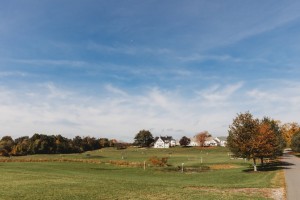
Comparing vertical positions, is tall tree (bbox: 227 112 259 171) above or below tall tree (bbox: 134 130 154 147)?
below

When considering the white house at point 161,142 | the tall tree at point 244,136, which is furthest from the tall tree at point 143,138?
the tall tree at point 244,136

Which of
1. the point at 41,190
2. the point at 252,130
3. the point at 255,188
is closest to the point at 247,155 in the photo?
the point at 252,130

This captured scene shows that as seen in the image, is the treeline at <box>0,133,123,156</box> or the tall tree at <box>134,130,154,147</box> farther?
the tall tree at <box>134,130,154,147</box>

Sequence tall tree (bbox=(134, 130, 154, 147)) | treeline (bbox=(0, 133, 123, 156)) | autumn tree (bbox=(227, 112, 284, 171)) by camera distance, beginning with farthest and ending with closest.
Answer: tall tree (bbox=(134, 130, 154, 147)) < treeline (bbox=(0, 133, 123, 156)) < autumn tree (bbox=(227, 112, 284, 171))

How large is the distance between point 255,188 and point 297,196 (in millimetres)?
4850

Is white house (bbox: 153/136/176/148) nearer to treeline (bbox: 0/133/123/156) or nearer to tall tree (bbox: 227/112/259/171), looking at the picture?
treeline (bbox: 0/133/123/156)

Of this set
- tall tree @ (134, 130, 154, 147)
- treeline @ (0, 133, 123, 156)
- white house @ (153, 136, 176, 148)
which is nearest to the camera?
treeline @ (0, 133, 123, 156)

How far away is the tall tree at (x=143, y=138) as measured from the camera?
186500 mm

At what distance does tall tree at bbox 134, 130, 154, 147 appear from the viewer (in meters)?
186

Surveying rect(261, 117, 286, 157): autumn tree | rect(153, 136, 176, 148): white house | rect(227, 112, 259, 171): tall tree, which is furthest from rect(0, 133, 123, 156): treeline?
rect(227, 112, 259, 171): tall tree

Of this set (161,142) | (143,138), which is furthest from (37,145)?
(161,142)

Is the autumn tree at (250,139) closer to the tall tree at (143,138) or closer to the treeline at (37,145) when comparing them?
the treeline at (37,145)

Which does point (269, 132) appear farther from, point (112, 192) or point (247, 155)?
point (112, 192)

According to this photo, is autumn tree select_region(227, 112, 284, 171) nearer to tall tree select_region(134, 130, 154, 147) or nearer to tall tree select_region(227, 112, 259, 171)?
tall tree select_region(227, 112, 259, 171)
